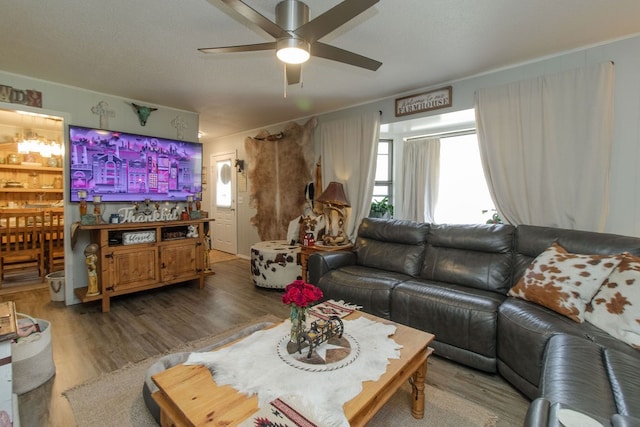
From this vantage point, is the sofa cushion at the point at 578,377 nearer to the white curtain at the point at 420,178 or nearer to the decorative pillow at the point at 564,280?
the decorative pillow at the point at 564,280

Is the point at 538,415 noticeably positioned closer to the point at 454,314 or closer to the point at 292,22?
the point at 454,314

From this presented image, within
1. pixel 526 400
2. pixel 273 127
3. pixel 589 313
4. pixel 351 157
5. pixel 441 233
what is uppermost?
pixel 273 127

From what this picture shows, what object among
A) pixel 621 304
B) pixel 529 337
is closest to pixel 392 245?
pixel 529 337

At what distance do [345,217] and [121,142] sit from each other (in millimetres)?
2900

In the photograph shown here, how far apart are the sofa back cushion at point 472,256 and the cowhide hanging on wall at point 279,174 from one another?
87.1 inches

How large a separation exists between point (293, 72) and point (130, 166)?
2.72 meters

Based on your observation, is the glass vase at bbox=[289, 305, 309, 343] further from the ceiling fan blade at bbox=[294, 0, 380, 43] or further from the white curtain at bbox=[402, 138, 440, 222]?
the white curtain at bbox=[402, 138, 440, 222]

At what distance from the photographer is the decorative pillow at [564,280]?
187 cm

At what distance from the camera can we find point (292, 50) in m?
1.70

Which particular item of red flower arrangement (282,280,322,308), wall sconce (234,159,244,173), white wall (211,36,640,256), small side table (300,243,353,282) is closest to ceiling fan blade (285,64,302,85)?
red flower arrangement (282,280,322,308)

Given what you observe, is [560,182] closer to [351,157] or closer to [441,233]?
[441,233]

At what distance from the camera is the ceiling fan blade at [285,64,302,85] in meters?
2.09

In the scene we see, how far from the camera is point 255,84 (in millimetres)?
3229

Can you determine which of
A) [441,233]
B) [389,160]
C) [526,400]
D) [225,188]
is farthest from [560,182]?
[225,188]
